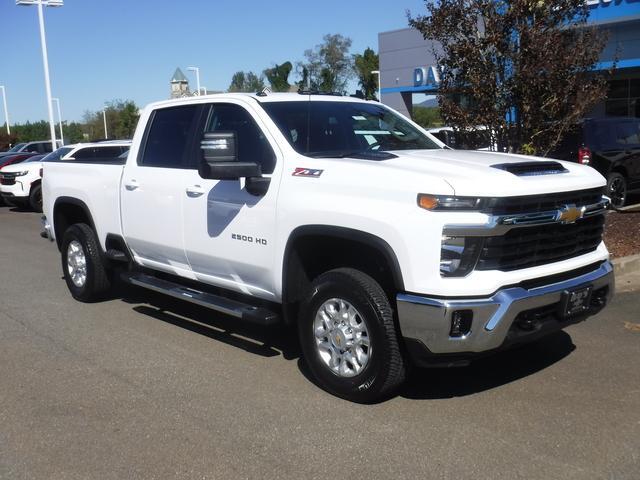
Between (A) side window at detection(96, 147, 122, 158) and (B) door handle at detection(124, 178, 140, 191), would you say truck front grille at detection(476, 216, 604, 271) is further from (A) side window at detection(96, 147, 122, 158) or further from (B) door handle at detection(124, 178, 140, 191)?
(A) side window at detection(96, 147, 122, 158)

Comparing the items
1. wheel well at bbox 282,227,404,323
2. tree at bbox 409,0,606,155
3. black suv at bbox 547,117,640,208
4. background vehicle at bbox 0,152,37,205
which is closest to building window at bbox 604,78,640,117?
→ black suv at bbox 547,117,640,208

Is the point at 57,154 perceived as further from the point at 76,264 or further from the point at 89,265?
the point at 89,265

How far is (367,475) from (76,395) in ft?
7.44

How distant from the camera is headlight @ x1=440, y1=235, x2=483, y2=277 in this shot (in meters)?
3.84

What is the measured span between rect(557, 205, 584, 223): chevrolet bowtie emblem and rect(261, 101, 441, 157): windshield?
5.02ft

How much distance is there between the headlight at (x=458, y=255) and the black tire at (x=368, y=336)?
501 millimetres

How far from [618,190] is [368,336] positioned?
31.1 ft

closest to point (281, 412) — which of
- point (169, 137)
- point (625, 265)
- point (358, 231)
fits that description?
point (358, 231)

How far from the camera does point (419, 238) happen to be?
388 cm

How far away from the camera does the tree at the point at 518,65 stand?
7.57 meters

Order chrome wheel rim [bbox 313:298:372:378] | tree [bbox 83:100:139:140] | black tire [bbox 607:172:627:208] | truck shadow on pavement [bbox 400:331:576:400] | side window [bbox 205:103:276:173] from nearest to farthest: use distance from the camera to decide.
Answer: chrome wheel rim [bbox 313:298:372:378]
truck shadow on pavement [bbox 400:331:576:400]
side window [bbox 205:103:276:173]
black tire [bbox 607:172:627:208]
tree [bbox 83:100:139:140]

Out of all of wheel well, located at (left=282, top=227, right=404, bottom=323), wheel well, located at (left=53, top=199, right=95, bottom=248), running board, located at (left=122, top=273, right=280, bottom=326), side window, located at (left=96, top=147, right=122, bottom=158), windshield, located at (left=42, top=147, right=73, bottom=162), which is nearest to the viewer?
wheel well, located at (left=282, top=227, right=404, bottom=323)

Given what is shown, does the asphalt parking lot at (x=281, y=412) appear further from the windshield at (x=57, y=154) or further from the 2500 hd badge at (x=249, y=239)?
the windshield at (x=57, y=154)

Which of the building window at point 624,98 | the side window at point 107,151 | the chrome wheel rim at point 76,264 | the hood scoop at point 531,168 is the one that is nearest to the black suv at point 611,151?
the hood scoop at point 531,168
